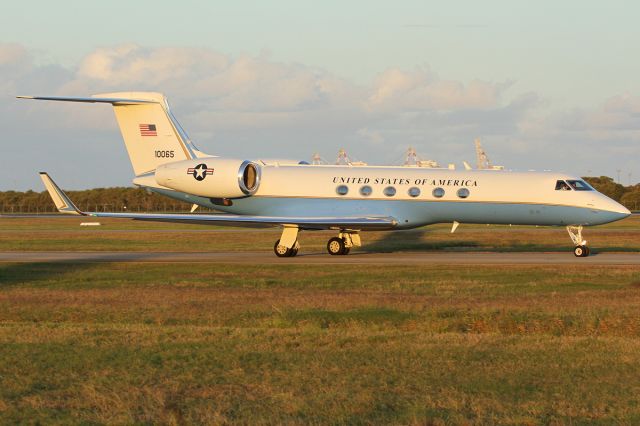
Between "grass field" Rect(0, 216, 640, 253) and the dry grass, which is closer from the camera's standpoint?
the dry grass

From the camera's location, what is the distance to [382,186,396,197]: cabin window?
29922 mm

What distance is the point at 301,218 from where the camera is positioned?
29547mm

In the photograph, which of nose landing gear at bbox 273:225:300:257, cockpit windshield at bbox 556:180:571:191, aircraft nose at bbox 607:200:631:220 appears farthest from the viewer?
nose landing gear at bbox 273:225:300:257

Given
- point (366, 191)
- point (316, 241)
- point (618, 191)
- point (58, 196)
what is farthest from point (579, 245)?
point (618, 191)

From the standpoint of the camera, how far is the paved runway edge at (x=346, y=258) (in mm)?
26953

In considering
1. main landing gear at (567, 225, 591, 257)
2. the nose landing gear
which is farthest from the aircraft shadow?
main landing gear at (567, 225, 591, 257)

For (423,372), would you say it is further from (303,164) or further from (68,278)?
(303,164)

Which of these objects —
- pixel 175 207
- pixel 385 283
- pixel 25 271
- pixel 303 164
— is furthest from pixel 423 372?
pixel 175 207

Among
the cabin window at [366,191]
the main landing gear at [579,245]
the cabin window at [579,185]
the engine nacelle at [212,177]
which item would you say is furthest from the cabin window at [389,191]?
the main landing gear at [579,245]

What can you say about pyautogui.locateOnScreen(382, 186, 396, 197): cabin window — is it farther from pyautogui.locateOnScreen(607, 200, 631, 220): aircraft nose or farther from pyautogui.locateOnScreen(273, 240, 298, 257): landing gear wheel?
pyautogui.locateOnScreen(607, 200, 631, 220): aircraft nose

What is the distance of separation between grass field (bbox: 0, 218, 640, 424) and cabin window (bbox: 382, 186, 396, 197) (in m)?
8.36

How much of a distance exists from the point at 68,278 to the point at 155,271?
102 inches

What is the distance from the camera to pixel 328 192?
30.6 metres

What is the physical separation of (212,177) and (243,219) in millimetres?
3092
